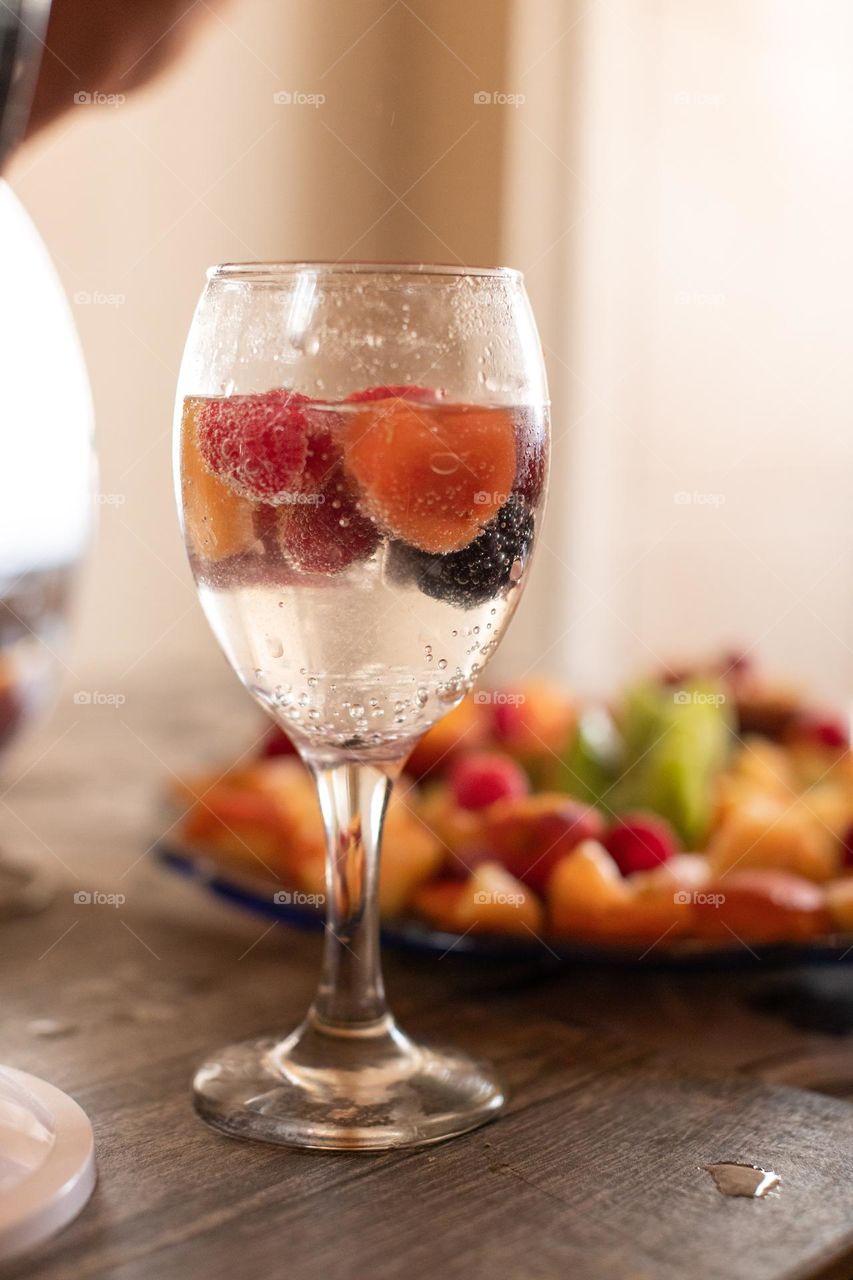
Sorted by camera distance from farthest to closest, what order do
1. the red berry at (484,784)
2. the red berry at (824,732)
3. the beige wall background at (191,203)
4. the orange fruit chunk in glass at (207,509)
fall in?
the beige wall background at (191,203) < the red berry at (824,732) < the red berry at (484,784) < the orange fruit chunk in glass at (207,509)

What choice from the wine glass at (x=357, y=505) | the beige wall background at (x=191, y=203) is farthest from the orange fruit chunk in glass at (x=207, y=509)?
the beige wall background at (x=191, y=203)

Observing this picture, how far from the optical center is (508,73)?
11.0 feet

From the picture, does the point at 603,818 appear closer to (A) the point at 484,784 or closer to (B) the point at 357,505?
(A) the point at 484,784

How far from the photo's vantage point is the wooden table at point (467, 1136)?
0.51m

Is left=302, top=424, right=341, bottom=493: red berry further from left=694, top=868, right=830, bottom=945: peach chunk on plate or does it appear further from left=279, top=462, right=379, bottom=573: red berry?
left=694, top=868, right=830, bottom=945: peach chunk on plate

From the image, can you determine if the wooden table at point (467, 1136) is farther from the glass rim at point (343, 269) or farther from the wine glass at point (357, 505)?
the glass rim at point (343, 269)

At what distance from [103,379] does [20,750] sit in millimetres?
1833

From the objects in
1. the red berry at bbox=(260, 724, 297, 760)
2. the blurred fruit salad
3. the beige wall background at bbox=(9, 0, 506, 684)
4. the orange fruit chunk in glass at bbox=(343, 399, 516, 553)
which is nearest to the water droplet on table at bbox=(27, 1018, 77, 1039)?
the blurred fruit salad

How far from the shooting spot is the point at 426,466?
593 mm

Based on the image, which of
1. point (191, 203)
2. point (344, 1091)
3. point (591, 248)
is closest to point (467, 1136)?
point (344, 1091)

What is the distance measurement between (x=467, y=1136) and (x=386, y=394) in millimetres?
301

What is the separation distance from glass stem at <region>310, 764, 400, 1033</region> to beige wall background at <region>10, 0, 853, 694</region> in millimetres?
2237

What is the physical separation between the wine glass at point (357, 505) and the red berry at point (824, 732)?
558 millimetres

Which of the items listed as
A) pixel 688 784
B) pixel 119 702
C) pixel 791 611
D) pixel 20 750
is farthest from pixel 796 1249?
pixel 791 611
